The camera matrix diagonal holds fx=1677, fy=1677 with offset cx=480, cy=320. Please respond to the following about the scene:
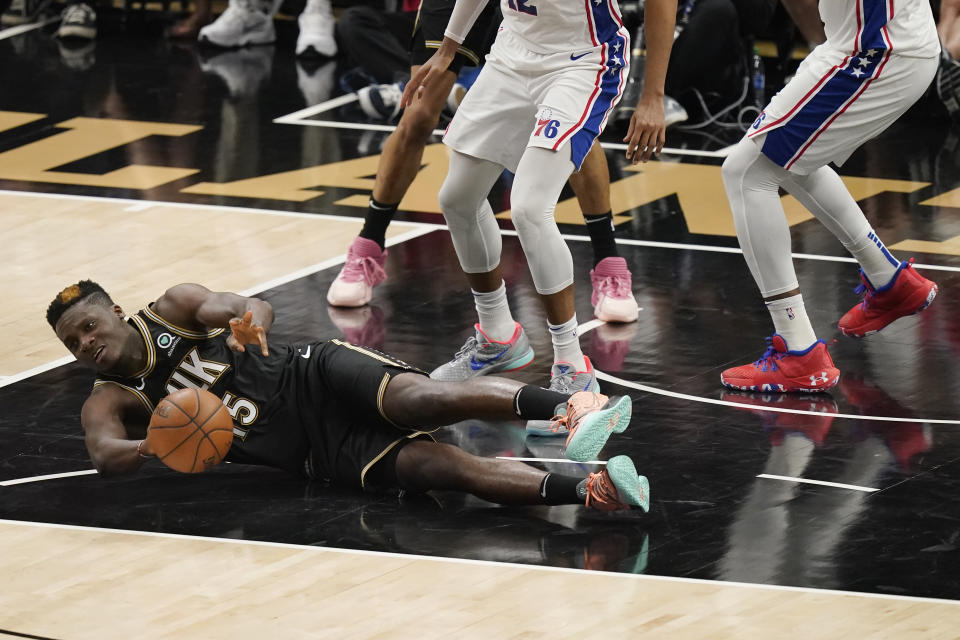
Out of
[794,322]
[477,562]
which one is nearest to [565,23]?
[794,322]

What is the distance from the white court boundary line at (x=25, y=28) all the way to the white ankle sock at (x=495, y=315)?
313 inches

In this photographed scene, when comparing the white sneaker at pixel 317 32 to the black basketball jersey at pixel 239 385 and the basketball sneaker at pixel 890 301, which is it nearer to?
the basketball sneaker at pixel 890 301

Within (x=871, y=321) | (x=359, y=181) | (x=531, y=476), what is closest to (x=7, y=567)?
(x=531, y=476)

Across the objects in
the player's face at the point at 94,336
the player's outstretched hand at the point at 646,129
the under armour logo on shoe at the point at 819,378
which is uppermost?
the player's outstretched hand at the point at 646,129

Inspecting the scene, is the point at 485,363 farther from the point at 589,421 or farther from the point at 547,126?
the point at 589,421

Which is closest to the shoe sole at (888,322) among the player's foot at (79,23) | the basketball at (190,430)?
the basketball at (190,430)

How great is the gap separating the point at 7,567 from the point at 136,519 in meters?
0.46

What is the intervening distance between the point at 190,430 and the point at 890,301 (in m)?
2.86

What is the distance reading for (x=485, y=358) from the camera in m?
6.21

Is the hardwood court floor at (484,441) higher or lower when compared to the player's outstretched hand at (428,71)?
lower

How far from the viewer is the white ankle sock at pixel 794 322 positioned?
595 cm

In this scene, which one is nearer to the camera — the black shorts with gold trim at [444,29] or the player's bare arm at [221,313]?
the player's bare arm at [221,313]

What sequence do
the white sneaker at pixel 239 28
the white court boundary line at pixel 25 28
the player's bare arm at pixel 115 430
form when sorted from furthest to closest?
the white court boundary line at pixel 25 28 < the white sneaker at pixel 239 28 < the player's bare arm at pixel 115 430

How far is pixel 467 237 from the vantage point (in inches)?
239
